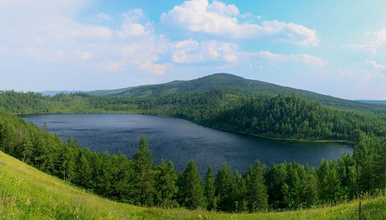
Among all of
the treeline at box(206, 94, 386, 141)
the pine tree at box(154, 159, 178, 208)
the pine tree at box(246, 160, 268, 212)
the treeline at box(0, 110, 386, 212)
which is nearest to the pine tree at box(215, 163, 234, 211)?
the treeline at box(0, 110, 386, 212)

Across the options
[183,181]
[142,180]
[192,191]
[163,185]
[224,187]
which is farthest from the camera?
[224,187]

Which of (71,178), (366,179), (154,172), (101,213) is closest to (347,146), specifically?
(366,179)

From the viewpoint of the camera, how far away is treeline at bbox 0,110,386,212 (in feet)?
138

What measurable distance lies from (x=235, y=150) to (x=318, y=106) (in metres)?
117

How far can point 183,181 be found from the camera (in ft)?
152

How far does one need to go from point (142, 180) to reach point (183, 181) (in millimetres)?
9040

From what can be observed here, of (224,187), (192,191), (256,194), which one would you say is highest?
(192,191)

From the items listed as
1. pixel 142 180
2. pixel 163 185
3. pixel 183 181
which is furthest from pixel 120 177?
pixel 183 181

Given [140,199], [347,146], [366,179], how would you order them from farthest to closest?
1. [347,146]
2. [366,179]
3. [140,199]

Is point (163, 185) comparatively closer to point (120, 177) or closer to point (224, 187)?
point (120, 177)

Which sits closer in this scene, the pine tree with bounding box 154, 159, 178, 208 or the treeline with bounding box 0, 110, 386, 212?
the treeline with bounding box 0, 110, 386, 212

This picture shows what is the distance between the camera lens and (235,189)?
4859 centimetres

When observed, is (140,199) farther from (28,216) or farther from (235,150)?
(235,150)

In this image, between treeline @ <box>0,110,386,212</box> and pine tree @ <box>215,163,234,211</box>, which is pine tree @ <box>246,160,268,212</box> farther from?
pine tree @ <box>215,163,234,211</box>
